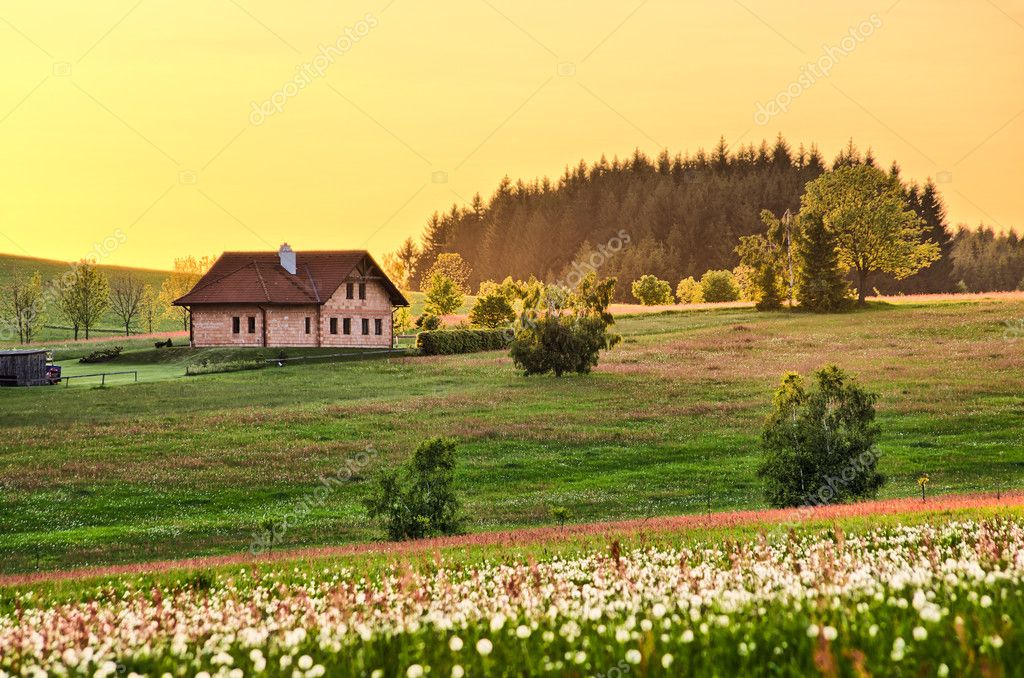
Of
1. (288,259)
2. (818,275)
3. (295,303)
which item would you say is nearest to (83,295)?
(288,259)

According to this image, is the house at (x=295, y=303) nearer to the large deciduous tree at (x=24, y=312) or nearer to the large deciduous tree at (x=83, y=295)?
the large deciduous tree at (x=83, y=295)

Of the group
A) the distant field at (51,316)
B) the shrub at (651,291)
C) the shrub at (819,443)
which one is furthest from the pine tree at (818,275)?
the distant field at (51,316)

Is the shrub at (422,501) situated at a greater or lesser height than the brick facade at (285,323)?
lesser

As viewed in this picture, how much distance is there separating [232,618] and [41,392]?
183 ft

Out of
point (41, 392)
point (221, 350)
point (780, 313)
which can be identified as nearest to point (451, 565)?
point (41, 392)

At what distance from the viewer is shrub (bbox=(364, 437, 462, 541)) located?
21969mm

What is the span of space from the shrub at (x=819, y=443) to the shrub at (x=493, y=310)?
67078 millimetres

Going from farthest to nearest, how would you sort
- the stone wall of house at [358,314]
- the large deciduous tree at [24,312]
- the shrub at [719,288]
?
the shrub at [719,288] → the large deciduous tree at [24,312] → the stone wall of house at [358,314]

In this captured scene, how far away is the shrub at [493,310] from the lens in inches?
3593

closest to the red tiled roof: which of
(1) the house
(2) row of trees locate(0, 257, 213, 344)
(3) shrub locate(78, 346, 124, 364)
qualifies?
(1) the house

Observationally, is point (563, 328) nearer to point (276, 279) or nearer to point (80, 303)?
point (276, 279)

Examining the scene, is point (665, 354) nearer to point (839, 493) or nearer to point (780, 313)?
point (780, 313)

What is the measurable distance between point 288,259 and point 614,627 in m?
83.7

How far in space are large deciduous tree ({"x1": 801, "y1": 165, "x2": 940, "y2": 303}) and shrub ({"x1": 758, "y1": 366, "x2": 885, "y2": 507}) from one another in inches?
3120
